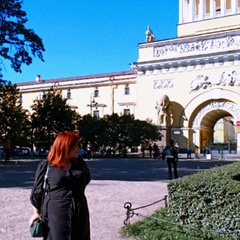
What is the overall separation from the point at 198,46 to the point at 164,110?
313 inches

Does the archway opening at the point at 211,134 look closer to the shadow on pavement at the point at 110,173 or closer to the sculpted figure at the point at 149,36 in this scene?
the sculpted figure at the point at 149,36

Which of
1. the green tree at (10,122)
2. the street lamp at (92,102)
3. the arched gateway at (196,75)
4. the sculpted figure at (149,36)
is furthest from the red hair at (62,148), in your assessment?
the street lamp at (92,102)

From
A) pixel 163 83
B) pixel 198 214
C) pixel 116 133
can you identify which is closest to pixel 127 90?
pixel 163 83

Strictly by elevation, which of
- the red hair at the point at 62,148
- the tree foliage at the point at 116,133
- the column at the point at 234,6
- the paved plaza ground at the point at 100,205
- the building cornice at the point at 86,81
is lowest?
the paved plaza ground at the point at 100,205

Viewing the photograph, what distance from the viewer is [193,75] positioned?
42562 millimetres

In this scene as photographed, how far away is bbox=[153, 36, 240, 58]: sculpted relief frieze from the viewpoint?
40.8 m

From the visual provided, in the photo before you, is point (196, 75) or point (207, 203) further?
point (196, 75)

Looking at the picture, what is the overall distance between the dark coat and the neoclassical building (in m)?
38.1

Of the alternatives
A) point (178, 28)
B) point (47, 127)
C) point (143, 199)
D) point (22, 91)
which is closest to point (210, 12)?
point (178, 28)

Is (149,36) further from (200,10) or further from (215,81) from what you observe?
(215,81)

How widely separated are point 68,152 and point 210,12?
1825 inches

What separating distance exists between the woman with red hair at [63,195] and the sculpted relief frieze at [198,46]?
3901 centimetres

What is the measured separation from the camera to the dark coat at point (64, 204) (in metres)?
3.91

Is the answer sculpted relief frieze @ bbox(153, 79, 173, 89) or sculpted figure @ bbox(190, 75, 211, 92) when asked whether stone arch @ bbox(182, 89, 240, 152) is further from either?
sculpted relief frieze @ bbox(153, 79, 173, 89)
